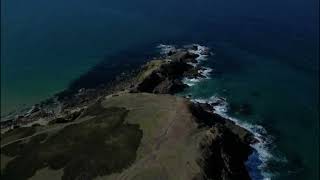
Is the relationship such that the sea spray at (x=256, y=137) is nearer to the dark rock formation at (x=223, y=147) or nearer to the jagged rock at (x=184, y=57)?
the dark rock formation at (x=223, y=147)

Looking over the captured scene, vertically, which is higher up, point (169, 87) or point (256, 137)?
point (169, 87)

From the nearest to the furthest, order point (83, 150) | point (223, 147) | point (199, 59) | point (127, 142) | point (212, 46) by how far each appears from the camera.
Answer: point (83, 150)
point (127, 142)
point (223, 147)
point (199, 59)
point (212, 46)

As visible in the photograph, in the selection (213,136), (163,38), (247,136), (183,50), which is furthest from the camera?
(163,38)

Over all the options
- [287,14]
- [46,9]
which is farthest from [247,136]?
[46,9]

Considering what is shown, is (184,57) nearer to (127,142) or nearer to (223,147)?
(223,147)

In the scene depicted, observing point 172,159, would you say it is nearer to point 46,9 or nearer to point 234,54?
point 234,54

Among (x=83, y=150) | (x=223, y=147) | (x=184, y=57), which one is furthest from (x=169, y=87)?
(x=83, y=150)
